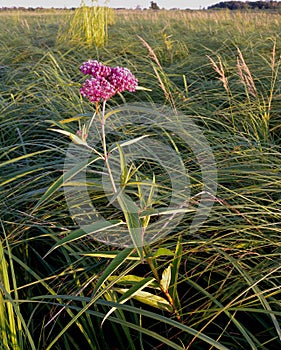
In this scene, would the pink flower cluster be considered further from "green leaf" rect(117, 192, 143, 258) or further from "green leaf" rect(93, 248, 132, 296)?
"green leaf" rect(93, 248, 132, 296)

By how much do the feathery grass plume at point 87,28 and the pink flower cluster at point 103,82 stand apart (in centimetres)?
311

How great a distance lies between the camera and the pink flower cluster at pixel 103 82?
3.17 ft

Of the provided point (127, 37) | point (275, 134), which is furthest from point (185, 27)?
point (275, 134)

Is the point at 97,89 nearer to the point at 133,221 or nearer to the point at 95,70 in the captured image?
the point at 95,70

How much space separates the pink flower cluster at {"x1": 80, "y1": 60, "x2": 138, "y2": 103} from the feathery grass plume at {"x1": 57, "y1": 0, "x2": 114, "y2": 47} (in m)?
3.11

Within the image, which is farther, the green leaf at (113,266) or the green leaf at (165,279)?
the green leaf at (165,279)

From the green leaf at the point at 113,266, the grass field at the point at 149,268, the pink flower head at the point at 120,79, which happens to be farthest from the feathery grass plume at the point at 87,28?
the green leaf at the point at 113,266

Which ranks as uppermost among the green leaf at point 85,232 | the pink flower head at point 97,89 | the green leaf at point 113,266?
the pink flower head at point 97,89

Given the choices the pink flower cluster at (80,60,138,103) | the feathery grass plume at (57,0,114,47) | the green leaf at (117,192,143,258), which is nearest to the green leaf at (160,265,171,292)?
the green leaf at (117,192,143,258)

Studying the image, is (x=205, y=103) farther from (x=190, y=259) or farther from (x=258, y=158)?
(x=190, y=259)

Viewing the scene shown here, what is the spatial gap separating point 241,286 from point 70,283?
1.40 feet

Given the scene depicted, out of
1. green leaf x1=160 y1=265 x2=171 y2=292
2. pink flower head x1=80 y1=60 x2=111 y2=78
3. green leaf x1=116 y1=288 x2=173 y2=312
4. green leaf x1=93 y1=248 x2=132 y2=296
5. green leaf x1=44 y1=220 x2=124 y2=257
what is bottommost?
green leaf x1=116 y1=288 x2=173 y2=312

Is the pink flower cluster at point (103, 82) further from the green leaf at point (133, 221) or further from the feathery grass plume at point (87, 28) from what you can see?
the feathery grass plume at point (87, 28)

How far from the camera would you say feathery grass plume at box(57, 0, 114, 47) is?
4086 millimetres
